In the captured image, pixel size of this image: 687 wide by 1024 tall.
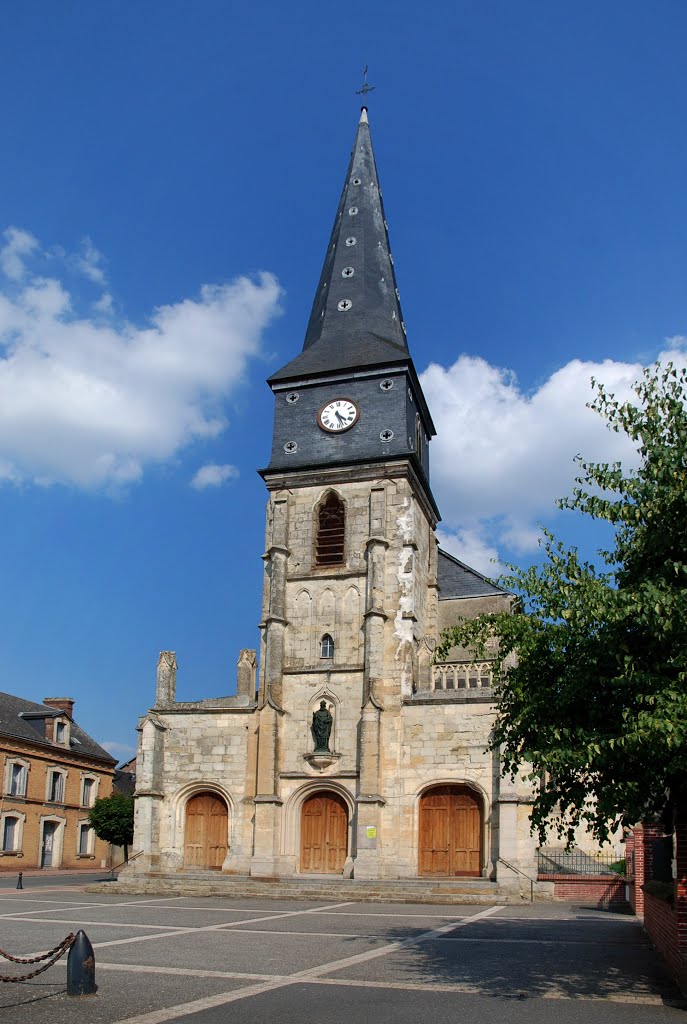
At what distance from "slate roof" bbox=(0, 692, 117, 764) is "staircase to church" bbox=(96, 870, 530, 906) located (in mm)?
14938

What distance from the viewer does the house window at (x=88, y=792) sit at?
1750 inches

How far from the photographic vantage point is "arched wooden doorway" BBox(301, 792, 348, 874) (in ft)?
89.5

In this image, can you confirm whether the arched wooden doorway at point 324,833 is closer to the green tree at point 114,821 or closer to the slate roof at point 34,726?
the green tree at point 114,821

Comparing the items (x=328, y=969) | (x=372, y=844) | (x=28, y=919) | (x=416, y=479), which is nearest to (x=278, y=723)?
(x=372, y=844)

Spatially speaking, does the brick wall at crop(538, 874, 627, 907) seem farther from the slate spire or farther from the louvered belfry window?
the slate spire

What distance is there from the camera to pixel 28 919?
17141mm

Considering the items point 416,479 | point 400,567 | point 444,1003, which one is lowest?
point 444,1003

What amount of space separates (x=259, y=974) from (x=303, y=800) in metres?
17.6

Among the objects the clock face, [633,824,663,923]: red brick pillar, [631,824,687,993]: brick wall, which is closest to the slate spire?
the clock face

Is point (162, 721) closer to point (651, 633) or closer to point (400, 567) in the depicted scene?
point (400, 567)

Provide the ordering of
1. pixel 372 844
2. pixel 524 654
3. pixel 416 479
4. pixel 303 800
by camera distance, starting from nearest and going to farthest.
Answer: pixel 524 654 → pixel 372 844 → pixel 303 800 → pixel 416 479

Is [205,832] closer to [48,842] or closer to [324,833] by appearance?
[324,833]

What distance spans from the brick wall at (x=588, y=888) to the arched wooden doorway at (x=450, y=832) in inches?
84.0

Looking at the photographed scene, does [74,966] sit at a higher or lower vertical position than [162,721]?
lower
